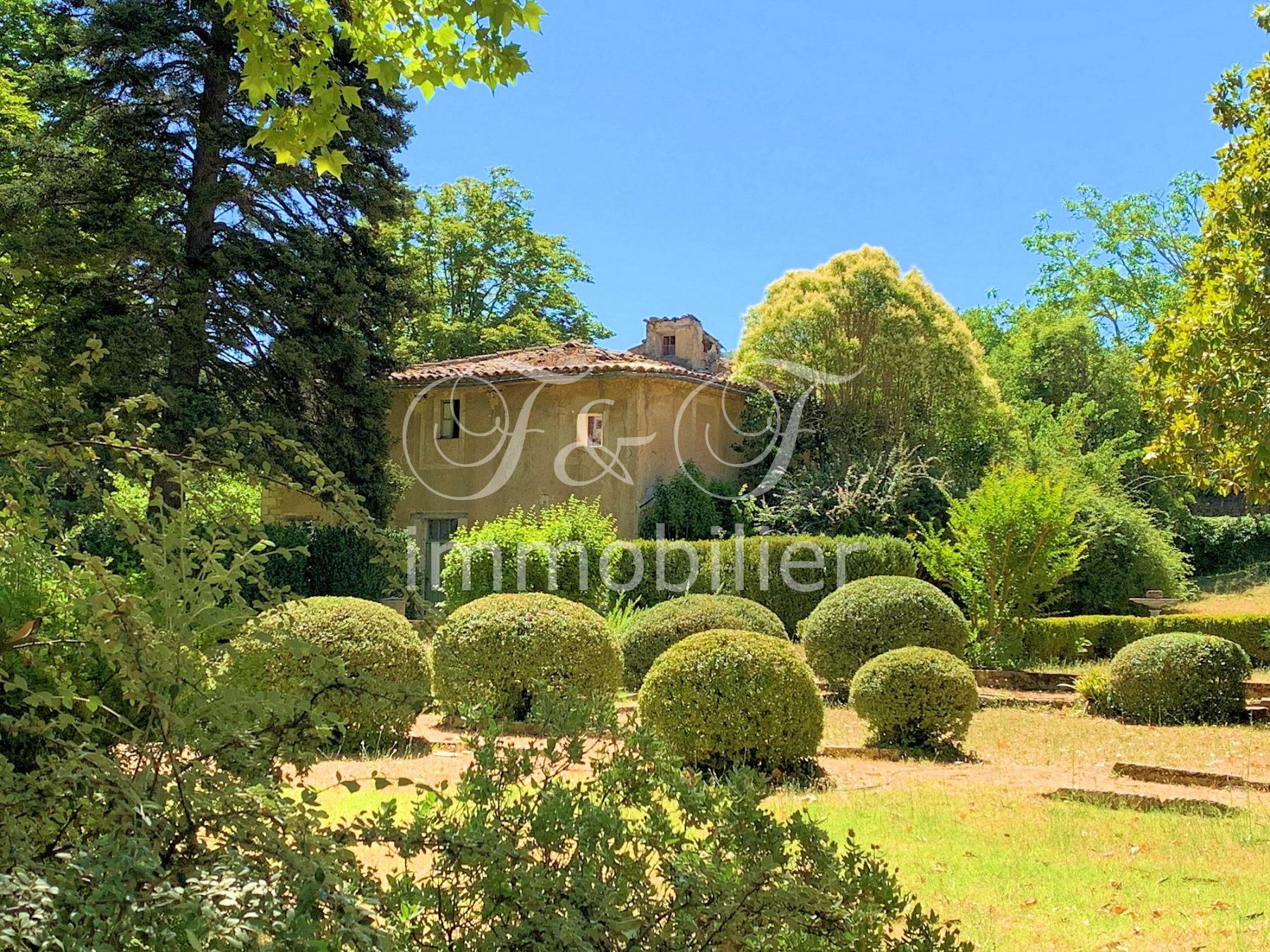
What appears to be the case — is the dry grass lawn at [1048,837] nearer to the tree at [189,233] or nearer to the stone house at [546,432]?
the tree at [189,233]

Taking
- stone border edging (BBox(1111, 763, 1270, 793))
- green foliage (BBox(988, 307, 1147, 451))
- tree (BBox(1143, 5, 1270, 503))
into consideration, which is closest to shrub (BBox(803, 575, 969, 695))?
tree (BBox(1143, 5, 1270, 503))

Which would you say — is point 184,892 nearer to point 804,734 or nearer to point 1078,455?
point 804,734

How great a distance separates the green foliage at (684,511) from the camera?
2244cm

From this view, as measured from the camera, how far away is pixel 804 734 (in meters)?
8.38

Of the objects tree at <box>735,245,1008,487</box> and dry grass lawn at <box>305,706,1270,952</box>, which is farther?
tree at <box>735,245,1008,487</box>

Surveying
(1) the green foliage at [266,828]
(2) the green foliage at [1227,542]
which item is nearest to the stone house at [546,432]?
(2) the green foliage at [1227,542]

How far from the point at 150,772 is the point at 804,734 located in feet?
21.4

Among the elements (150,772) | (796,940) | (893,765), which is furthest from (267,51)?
(893,765)

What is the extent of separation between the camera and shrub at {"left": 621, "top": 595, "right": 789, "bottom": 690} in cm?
1234

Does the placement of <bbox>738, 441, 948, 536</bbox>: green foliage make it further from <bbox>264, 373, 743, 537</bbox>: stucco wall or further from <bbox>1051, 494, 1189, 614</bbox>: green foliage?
<bbox>1051, 494, 1189, 614</bbox>: green foliage

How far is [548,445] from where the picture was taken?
2386 centimetres

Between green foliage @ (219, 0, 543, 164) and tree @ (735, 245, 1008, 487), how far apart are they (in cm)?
2046

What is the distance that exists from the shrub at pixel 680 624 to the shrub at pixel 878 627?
770 millimetres

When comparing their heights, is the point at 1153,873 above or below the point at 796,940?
below
